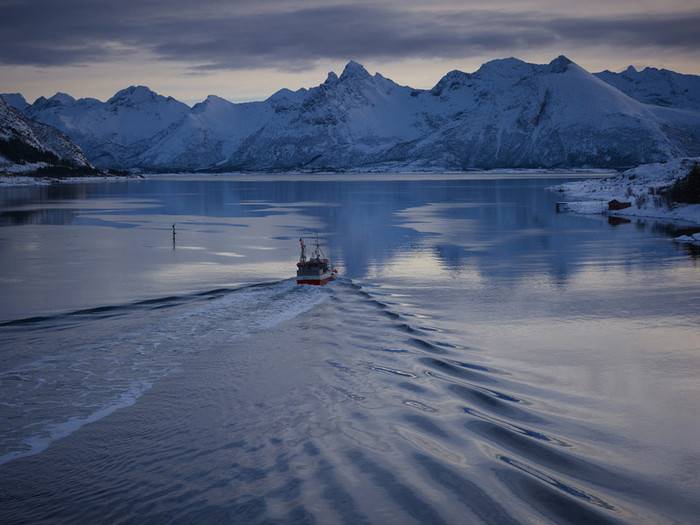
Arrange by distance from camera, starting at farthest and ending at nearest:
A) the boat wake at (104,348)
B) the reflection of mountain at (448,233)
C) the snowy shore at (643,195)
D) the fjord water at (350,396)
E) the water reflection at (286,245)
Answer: the snowy shore at (643,195) < the reflection of mountain at (448,233) < the water reflection at (286,245) < the boat wake at (104,348) < the fjord water at (350,396)

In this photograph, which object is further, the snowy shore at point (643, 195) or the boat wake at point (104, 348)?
the snowy shore at point (643, 195)

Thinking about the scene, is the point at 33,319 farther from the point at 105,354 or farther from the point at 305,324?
the point at 305,324

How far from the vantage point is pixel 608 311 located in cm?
3219

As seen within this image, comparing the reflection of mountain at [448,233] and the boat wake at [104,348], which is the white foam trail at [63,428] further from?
the reflection of mountain at [448,233]

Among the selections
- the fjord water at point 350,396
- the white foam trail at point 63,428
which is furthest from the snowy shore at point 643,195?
the white foam trail at point 63,428

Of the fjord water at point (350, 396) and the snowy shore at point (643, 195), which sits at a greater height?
the snowy shore at point (643, 195)

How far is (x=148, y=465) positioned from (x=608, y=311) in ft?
76.9

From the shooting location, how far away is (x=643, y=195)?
102500 mm

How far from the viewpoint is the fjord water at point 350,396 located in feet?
46.9

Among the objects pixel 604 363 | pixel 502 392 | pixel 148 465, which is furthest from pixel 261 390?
pixel 604 363

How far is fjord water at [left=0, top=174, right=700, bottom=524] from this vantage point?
14.3 m

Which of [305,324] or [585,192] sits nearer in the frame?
[305,324]

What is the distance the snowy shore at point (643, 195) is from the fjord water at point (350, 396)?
4688cm

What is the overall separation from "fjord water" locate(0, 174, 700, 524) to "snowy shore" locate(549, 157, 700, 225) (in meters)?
46.9
